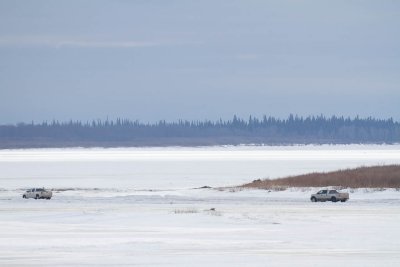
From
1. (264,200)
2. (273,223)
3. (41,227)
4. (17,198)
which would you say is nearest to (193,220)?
(273,223)

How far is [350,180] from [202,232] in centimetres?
4022

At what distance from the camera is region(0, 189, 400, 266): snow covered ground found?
2992cm

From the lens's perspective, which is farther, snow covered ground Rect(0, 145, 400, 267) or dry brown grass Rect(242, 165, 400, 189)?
dry brown grass Rect(242, 165, 400, 189)

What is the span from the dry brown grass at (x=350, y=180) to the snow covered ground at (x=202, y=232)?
9486 mm

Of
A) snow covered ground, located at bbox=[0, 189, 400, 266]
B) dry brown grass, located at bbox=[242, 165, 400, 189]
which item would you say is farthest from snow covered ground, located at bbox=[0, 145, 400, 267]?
dry brown grass, located at bbox=[242, 165, 400, 189]

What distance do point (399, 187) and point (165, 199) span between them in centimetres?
1718

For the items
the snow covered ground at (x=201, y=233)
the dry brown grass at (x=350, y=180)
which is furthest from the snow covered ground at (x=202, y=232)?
the dry brown grass at (x=350, y=180)

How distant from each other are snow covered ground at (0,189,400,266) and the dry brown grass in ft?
31.1

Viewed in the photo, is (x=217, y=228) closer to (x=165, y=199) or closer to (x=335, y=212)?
(x=335, y=212)

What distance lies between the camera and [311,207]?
188ft

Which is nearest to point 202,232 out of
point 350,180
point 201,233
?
point 201,233

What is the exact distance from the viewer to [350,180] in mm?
78125

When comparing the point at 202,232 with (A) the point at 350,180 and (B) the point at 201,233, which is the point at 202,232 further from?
(A) the point at 350,180

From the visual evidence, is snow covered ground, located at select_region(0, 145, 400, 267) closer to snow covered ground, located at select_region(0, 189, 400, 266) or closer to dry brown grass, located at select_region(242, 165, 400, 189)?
snow covered ground, located at select_region(0, 189, 400, 266)
